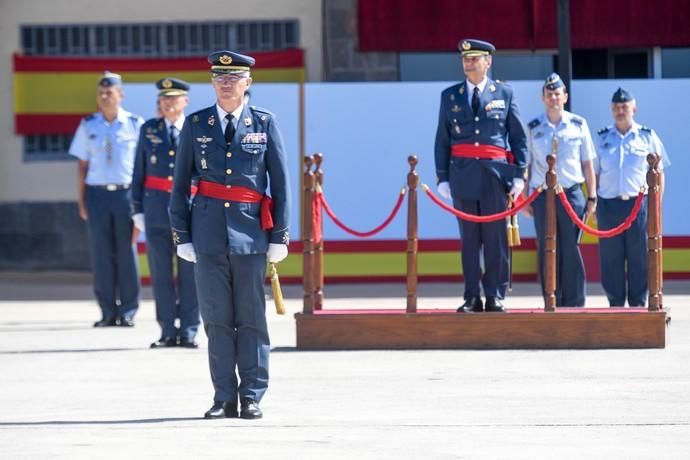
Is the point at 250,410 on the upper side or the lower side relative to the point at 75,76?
lower

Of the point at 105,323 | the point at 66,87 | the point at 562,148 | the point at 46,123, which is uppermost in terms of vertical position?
the point at 66,87

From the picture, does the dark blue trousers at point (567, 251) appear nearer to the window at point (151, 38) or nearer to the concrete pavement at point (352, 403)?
the concrete pavement at point (352, 403)

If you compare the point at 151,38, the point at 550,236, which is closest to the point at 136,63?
the point at 151,38

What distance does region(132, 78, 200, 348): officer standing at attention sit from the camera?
1267 centimetres

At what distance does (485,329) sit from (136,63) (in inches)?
360

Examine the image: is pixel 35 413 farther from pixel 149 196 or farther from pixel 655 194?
pixel 655 194

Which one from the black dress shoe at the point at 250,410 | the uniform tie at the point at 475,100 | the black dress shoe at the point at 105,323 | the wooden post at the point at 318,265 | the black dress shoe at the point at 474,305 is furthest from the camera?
the black dress shoe at the point at 105,323

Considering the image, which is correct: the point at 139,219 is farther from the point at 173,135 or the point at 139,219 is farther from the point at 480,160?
the point at 480,160

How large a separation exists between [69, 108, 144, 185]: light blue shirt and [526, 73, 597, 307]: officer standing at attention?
345cm

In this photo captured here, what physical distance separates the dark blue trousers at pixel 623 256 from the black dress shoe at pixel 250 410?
5399mm

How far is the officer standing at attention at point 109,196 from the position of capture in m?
14.5

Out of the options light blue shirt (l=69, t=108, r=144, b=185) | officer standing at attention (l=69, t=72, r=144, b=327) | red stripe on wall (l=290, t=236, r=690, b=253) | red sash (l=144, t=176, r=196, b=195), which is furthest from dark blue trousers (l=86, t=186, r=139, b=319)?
red stripe on wall (l=290, t=236, r=690, b=253)

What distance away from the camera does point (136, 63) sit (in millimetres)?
20203

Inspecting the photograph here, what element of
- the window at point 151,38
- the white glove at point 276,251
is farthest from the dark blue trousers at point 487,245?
the window at point 151,38
